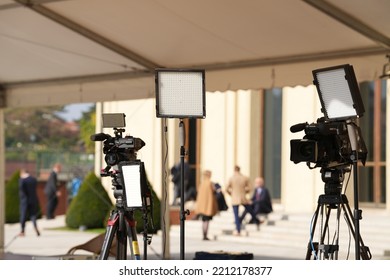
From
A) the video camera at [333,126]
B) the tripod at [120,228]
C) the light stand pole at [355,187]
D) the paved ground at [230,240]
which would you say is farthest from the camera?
the paved ground at [230,240]

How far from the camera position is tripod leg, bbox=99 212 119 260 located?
6980 millimetres

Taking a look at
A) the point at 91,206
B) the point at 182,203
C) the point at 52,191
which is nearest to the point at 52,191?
the point at 52,191

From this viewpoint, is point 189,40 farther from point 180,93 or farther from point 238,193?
point 238,193

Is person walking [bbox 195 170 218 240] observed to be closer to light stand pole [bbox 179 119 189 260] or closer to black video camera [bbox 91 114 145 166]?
black video camera [bbox 91 114 145 166]

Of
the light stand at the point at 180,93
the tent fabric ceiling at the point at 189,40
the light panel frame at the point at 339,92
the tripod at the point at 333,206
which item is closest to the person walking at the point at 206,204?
the tent fabric ceiling at the point at 189,40

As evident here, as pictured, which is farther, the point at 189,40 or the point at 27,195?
the point at 27,195

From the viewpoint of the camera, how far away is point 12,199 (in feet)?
65.2

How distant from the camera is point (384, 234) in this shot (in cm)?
1346

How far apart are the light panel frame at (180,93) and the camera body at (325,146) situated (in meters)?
0.82

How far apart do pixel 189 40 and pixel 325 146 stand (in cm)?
305

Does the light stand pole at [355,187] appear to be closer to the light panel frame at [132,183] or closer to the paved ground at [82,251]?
the light panel frame at [132,183]

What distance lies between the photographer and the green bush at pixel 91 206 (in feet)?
58.0

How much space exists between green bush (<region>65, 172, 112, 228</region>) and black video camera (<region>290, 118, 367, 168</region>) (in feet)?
38.0
